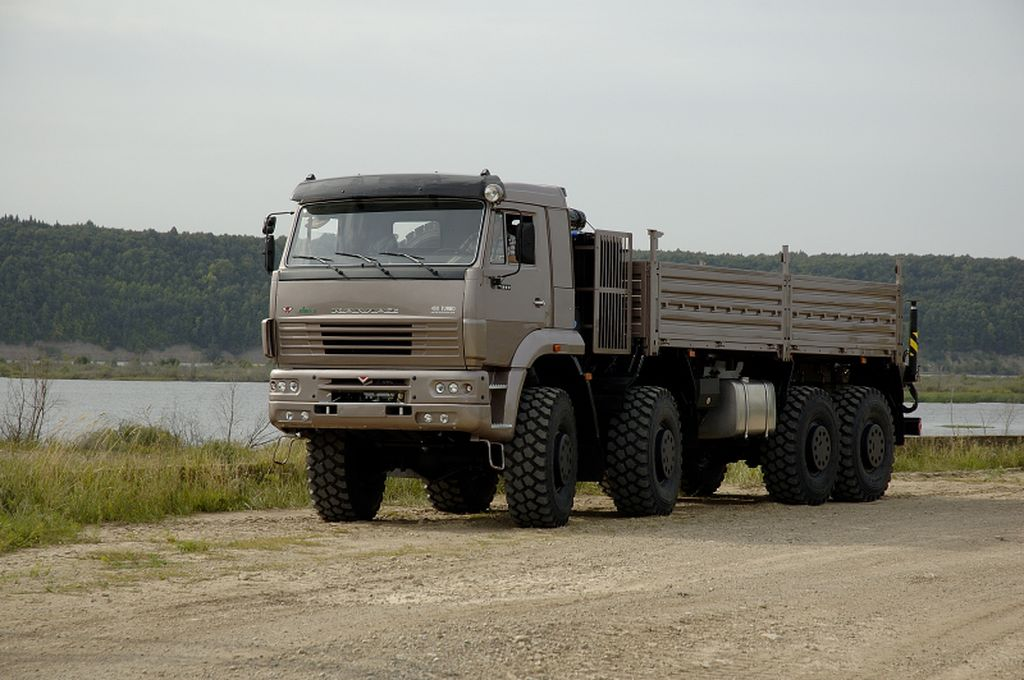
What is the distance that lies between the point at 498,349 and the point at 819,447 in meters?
6.33

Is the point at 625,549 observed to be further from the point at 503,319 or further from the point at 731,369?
the point at 731,369

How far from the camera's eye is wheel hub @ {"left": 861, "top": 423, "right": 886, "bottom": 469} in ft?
63.7

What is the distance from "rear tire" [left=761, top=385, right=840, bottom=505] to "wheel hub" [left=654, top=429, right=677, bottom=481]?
2.58 meters

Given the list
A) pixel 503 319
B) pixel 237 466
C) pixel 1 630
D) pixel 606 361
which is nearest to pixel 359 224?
pixel 503 319

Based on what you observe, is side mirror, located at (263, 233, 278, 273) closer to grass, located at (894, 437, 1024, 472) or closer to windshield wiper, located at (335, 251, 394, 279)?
windshield wiper, located at (335, 251, 394, 279)

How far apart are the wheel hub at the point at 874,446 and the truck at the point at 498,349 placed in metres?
1.70

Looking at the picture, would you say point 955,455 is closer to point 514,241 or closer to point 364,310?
point 514,241

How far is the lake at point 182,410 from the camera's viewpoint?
2311 centimetres

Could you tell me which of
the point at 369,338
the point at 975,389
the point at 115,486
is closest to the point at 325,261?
the point at 369,338

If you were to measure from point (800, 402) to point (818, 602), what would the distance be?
8862 millimetres

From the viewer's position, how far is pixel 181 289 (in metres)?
69.7

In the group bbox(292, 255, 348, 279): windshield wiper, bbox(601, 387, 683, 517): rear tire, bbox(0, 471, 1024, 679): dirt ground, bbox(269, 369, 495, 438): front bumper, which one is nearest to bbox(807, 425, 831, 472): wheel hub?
bbox(601, 387, 683, 517): rear tire

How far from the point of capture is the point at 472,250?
13531 mm

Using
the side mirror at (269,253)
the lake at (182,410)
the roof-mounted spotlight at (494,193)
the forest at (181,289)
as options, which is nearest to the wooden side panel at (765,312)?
the roof-mounted spotlight at (494,193)
